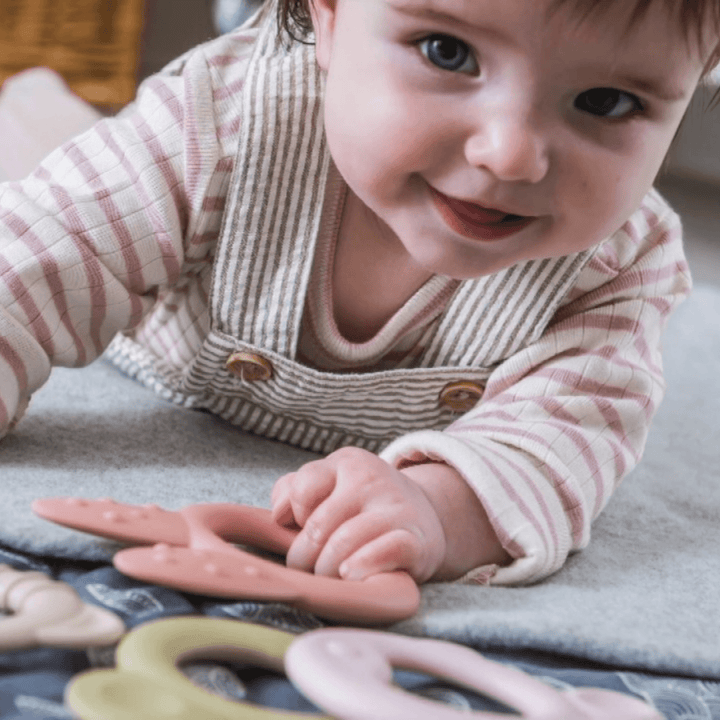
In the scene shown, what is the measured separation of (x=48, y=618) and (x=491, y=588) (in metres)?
0.22

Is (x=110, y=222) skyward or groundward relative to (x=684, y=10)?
groundward

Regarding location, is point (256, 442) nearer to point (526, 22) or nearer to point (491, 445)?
point (491, 445)

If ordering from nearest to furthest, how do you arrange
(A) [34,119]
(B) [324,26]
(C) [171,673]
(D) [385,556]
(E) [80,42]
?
(C) [171,673], (D) [385,556], (B) [324,26], (A) [34,119], (E) [80,42]

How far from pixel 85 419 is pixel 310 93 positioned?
0.24 metres

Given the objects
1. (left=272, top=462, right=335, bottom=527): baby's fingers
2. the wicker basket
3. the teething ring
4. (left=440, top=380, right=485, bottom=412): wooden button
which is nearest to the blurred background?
the wicker basket

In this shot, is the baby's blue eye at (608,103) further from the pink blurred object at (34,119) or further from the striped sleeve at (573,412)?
the pink blurred object at (34,119)

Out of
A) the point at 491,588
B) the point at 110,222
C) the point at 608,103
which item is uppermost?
the point at 608,103

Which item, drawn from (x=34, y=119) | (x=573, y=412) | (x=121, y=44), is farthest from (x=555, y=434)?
(x=121, y=44)

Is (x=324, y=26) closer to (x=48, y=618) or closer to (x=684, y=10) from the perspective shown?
(x=684, y=10)

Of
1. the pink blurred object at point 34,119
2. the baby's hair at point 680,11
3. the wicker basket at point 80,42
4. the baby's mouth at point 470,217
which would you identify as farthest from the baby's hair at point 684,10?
the wicker basket at point 80,42

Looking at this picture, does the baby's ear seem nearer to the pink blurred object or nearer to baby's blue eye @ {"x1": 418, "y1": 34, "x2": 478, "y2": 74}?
baby's blue eye @ {"x1": 418, "y1": 34, "x2": 478, "y2": 74}

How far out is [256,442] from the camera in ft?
2.29

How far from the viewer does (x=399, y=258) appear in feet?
2.19

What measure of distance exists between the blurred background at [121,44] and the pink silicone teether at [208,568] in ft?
2.41
